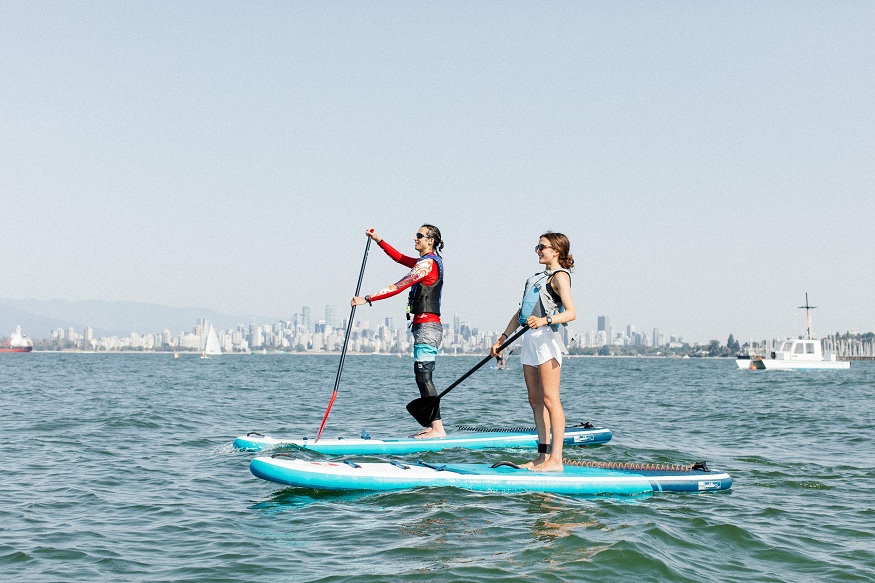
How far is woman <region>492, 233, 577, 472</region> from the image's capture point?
7.56 metres

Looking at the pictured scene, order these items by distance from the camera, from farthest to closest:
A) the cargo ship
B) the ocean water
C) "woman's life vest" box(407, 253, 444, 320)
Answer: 1. the cargo ship
2. "woman's life vest" box(407, 253, 444, 320)
3. the ocean water

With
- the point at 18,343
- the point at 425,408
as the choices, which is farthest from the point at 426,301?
the point at 18,343

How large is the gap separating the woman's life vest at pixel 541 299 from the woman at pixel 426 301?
237 cm

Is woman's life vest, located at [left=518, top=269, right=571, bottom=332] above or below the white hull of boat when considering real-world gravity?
above

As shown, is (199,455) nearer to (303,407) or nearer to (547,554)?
(547,554)

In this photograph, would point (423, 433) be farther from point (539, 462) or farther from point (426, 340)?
point (539, 462)

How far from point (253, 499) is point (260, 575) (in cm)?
251

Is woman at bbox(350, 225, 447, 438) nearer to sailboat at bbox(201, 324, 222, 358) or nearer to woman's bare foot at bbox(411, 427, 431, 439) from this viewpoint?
woman's bare foot at bbox(411, 427, 431, 439)

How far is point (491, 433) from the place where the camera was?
11.1 m

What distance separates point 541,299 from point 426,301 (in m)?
2.83

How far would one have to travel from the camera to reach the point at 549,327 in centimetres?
763

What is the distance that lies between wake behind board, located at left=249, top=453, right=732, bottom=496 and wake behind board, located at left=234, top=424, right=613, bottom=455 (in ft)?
7.27

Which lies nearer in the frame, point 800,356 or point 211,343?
point 800,356

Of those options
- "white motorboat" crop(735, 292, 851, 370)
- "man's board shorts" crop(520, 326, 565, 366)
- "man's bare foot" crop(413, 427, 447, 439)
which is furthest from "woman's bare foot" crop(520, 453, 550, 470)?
"white motorboat" crop(735, 292, 851, 370)
